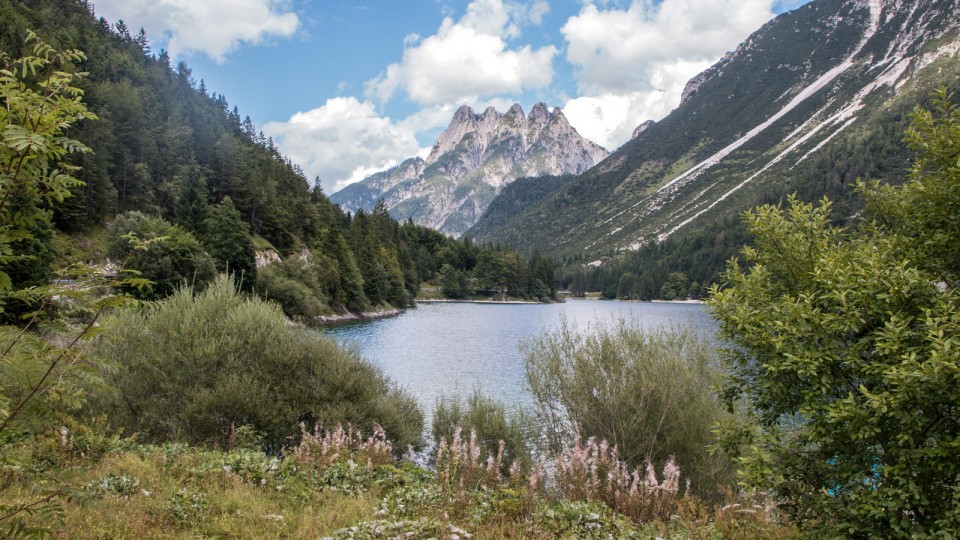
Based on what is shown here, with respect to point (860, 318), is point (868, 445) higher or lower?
lower

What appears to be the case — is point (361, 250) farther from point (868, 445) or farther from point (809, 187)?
point (809, 187)

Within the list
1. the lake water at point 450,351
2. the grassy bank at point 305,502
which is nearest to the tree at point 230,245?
the lake water at point 450,351

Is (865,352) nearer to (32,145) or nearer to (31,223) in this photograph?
(32,145)

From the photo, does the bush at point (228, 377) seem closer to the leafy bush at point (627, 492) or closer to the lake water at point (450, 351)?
the lake water at point (450, 351)

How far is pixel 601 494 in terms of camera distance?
11.8 meters

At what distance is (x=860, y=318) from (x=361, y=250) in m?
106

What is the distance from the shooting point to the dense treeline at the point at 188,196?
63562 mm

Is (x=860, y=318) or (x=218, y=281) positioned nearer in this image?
(x=860, y=318)

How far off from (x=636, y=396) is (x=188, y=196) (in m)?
80.8

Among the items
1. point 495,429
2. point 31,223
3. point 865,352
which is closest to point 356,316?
point 495,429

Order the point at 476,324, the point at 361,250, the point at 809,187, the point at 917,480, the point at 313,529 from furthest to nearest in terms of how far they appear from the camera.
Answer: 1. the point at 809,187
2. the point at 361,250
3. the point at 476,324
4. the point at 313,529
5. the point at 917,480

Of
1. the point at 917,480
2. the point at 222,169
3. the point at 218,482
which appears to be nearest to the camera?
the point at 917,480

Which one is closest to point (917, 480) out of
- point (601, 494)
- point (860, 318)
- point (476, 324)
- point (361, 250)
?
point (860, 318)

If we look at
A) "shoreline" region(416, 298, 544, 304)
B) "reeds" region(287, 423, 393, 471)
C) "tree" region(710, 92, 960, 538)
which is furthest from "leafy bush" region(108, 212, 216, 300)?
"shoreline" region(416, 298, 544, 304)
